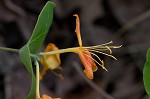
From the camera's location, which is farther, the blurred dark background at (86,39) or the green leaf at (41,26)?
the blurred dark background at (86,39)

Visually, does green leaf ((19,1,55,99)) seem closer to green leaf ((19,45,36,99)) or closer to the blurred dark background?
green leaf ((19,45,36,99))

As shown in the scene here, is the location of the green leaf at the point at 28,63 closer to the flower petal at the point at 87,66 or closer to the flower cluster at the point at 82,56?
the flower cluster at the point at 82,56

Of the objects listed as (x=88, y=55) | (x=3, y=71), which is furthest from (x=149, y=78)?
(x=3, y=71)

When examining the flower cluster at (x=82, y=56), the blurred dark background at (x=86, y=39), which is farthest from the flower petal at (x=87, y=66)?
the blurred dark background at (x=86, y=39)

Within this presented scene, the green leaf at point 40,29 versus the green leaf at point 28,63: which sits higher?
the green leaf at point 40,29

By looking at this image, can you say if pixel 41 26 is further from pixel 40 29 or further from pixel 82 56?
pixel 82 56

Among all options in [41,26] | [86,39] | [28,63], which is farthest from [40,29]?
[86,39]

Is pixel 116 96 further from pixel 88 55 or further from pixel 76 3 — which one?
pixel 88 55
